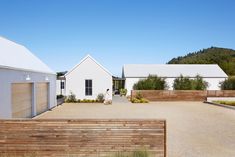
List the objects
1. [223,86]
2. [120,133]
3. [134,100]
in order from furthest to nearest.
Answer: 1. [223,86]
2. [134,100]
3. [120,133]

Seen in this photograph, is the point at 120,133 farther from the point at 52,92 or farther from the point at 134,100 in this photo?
the point at 134,100

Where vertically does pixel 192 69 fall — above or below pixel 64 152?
above

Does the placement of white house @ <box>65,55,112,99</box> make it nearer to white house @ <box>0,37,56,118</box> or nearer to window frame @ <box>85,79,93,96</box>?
window frame @ <box>85,79,93,96</box>

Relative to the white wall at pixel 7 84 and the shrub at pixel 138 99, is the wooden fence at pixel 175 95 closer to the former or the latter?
the shrub at pixel 138 99

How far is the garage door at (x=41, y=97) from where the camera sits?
707 inches

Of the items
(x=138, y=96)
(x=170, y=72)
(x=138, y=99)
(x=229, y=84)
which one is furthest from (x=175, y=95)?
(x=170, y=72)

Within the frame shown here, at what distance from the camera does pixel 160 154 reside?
736 centimetres

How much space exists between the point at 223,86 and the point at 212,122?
907 inches

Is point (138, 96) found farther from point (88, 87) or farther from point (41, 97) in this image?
point (41, 97)

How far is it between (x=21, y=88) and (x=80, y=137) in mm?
8407

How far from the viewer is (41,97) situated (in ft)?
62.3

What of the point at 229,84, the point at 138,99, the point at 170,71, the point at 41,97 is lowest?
the point at 138,99

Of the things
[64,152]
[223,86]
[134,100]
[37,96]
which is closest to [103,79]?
[134,100]

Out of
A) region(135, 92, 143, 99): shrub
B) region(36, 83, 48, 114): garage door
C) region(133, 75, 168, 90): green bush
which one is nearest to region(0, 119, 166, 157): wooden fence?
region(36, 83, 48, 114): garage door
